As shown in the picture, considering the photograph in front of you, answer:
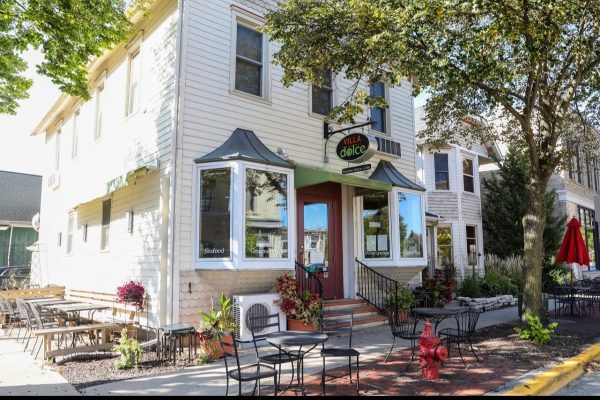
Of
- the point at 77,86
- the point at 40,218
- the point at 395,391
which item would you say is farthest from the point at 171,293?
the point at 40,218

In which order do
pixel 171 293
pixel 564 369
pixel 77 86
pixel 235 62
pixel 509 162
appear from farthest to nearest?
pixel 509 162, pixel 77 86, pixel 235 62, pixel 171 293, pixel 564 369

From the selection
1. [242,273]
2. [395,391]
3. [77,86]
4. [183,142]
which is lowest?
[395,391]

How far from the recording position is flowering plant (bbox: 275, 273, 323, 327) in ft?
28.6

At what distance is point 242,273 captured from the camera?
341 inches

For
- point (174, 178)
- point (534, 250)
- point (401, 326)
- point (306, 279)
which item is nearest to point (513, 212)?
point (534, 250)

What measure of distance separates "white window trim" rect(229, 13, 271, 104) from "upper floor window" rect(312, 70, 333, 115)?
1351 mm

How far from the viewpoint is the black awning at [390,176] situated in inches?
443

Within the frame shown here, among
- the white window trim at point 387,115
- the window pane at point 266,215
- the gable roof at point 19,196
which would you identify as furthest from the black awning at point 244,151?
the gable roof at point 19,196

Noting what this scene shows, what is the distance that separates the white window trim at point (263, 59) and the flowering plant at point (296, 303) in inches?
151

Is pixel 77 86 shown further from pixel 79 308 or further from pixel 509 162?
pixel 509 162

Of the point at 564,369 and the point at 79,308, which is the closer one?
the point at 564,369

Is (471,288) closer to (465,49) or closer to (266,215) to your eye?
(266,215)

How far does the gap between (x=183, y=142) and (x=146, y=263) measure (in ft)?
8.21

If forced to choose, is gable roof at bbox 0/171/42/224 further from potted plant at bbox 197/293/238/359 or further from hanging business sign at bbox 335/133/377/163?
hanging business sign at bbox 335/133/377/163
